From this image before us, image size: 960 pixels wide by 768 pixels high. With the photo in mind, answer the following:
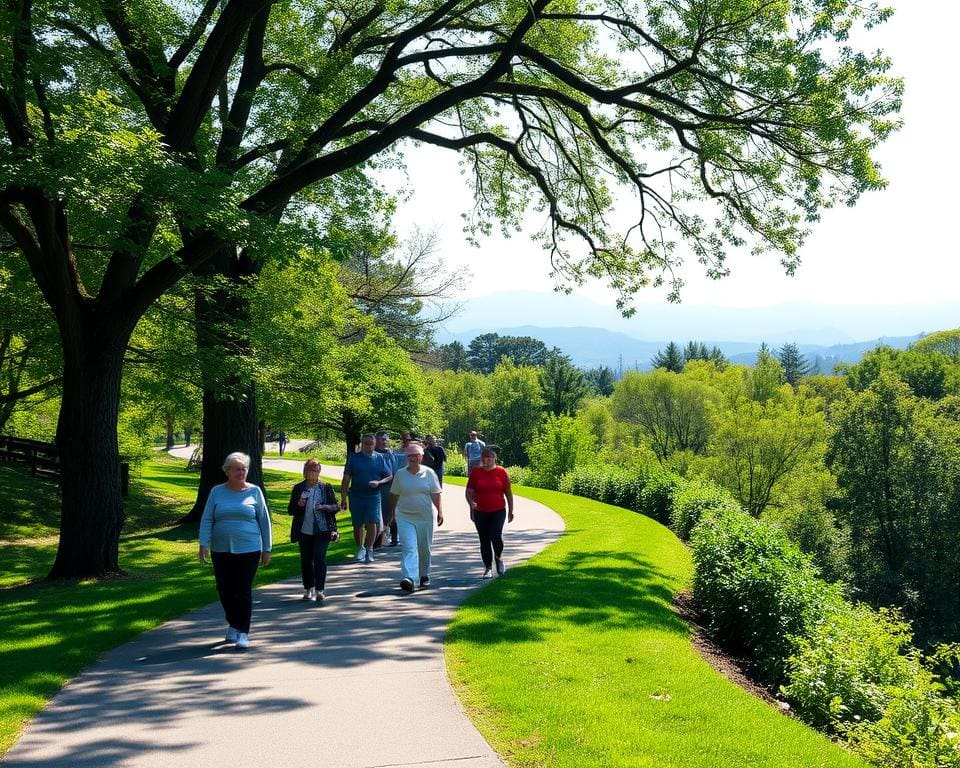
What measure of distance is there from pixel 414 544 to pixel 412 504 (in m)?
0.65

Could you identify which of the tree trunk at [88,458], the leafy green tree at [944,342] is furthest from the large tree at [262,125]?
the leafy green tree at [944,342]

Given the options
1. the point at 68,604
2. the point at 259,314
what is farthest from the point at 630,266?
the point at 68,604

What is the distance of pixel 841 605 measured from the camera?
9.81 meters

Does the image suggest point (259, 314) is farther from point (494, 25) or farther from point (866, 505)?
point (866, 505)

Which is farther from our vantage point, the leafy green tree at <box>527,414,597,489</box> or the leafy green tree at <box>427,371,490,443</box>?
the leafy green tree at <box>427,371,490,443</box>

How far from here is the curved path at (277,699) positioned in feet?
15.7

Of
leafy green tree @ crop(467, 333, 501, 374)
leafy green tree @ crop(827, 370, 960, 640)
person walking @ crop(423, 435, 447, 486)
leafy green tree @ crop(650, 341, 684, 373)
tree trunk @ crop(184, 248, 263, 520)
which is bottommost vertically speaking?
leafy green tree @ crop(827, 370, 960, 640)

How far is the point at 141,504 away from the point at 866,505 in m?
34.7

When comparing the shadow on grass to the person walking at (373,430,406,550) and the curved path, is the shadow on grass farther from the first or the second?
the person walking at (373,430,406,550)

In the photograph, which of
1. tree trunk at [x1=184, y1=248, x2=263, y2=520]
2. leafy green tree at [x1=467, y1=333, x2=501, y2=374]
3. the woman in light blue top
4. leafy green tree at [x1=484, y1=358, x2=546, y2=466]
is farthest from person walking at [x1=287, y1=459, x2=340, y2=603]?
leafy green tree at [x1=467, y1=333, x2=501, y2=374]

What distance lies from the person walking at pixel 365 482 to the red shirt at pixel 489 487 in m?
1.75

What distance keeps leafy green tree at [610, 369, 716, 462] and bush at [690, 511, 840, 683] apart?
55783 mm

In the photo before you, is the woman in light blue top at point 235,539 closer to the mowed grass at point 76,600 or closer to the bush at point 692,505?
the mowed grass at point 76,600

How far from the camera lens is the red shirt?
10.5 m
